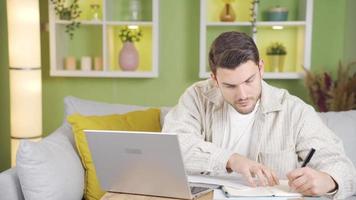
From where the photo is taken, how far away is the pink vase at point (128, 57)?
321 cm

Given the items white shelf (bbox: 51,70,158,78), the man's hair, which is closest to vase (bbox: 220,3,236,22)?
white shelf (bbox: 51,70,158,78)

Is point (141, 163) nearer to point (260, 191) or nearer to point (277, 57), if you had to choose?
point (260, 191)

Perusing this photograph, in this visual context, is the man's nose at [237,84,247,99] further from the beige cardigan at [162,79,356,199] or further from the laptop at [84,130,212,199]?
the laptop at [84,130,212,199]

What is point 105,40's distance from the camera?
3172 mm

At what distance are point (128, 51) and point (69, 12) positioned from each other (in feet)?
1.59

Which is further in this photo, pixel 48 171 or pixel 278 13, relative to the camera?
pixel 278 13

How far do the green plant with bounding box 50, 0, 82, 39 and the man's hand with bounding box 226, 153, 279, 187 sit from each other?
2.10 meters

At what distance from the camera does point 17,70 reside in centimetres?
294

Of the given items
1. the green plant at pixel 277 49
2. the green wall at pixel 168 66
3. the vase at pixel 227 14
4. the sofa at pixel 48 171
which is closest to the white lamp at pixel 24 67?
the green wall at pixel 168 66

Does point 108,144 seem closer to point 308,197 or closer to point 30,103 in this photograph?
point 308,197

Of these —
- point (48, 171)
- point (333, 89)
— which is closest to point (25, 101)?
point (48, 171)

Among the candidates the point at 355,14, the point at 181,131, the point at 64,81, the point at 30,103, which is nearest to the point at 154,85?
the point at 64,81

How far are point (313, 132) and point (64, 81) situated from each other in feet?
7.37

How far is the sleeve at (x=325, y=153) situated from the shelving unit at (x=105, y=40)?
1.66m
